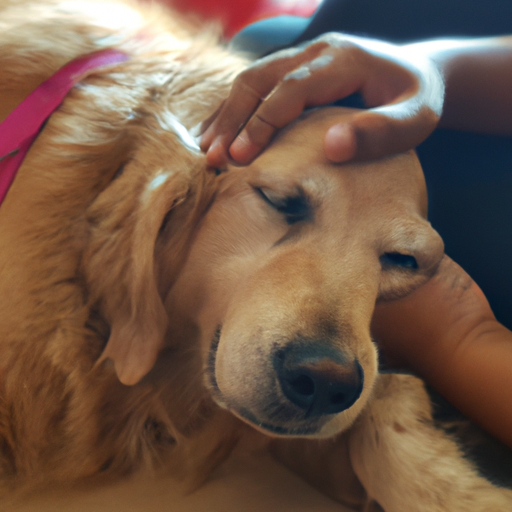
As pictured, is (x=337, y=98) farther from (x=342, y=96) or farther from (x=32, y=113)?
(x=32, y=113)

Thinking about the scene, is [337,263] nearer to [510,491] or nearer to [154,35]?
[510,491]

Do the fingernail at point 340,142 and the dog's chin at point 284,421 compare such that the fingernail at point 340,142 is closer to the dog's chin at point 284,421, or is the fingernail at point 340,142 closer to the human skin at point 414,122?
the human skin at point 414,122

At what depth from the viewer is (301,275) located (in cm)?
65

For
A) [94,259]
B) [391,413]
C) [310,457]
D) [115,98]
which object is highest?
[115,98]

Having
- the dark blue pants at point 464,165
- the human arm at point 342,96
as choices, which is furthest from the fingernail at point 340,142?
the dark blue pants at point 464,165

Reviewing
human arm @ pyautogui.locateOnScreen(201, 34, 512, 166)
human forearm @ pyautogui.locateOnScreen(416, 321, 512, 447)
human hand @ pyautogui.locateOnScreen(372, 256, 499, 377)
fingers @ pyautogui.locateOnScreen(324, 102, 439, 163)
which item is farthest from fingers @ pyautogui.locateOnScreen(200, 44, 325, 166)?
human forearm @ pyautogui.locateOnScreen(416, 321, 512, 447)

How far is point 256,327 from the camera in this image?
2.04 ft

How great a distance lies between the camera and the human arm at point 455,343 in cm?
75

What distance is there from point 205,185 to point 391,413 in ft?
1.42

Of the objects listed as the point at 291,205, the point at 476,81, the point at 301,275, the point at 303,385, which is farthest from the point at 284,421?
the point at 476,81

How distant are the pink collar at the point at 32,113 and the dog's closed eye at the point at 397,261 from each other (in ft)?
1.69

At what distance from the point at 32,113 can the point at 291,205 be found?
0.40 metres

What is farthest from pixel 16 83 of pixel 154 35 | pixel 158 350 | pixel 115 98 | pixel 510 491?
pixel 510 491

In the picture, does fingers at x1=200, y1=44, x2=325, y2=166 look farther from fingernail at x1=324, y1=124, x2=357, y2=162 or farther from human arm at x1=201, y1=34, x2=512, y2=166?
fingernail at x1=324, y1=124, x2=357, y2=162
